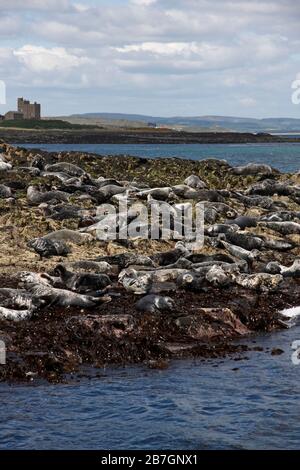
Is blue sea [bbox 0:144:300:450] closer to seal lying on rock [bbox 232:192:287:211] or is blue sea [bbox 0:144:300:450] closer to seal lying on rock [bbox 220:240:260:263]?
seal lying on rock [bbox 220:240:260:263]

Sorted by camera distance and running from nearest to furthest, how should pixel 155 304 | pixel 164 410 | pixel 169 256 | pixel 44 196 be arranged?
pixel 164 410 < pixel 155 304 < pixel 169 256 < pixel 44 196

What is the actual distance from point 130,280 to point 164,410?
5.06 m

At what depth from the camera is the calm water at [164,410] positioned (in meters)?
8.98

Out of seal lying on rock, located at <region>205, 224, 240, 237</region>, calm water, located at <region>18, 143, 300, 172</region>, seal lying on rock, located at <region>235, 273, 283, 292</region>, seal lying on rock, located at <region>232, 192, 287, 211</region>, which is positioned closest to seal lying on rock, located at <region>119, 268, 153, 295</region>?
seal lying on rock, located at <region>235, 273, 283, 292</region>

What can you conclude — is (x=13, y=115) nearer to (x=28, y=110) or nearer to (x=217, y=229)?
(x=28, y=110)

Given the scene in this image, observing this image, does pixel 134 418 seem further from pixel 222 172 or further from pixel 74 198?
pixel 222 172

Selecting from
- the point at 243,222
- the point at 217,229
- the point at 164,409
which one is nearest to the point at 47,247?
→ the point at 217,229

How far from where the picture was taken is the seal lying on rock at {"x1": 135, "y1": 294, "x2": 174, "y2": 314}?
13430 millimetres

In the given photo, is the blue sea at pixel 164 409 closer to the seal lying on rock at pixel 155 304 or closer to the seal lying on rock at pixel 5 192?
the seal lying on rock at pixel 155 304

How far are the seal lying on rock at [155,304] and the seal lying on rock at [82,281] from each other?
117 cm

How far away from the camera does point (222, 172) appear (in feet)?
115

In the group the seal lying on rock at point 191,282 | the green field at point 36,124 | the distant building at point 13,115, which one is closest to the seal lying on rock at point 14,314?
the seal lying on rock at point 191,282

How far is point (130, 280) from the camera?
48.3 feet

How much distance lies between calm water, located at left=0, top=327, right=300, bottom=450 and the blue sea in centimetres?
1
